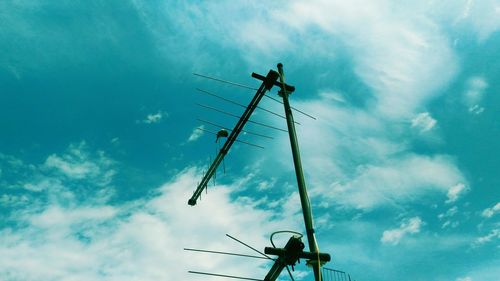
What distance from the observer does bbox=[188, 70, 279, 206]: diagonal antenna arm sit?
32.5 feet

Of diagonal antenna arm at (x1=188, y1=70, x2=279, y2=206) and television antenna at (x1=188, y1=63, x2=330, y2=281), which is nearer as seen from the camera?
television antenna at (x1=188, y1=63, x2=330, y2=281)

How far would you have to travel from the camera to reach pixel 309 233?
6.36m

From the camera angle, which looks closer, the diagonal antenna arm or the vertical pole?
the vertical pole

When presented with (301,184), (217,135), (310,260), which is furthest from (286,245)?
(217,135)

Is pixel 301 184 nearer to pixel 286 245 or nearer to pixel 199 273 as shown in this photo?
pixel 286 245

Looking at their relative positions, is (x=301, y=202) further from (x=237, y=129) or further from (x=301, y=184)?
(x=237, y=129)

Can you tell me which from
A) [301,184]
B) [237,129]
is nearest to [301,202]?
[301,184]

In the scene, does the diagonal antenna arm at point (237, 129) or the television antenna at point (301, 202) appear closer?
the television antenna at point (301, 202)

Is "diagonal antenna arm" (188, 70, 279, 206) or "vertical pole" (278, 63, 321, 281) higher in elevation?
"diagonal antenna arm" (188, 70, 279, 206)

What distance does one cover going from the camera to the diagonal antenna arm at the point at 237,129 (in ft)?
32.5

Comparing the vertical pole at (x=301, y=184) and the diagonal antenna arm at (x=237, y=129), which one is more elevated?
the diagonal antenna arm at (x=237, y=129)

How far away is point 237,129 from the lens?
12.2 metres

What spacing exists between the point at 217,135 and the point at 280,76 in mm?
4154

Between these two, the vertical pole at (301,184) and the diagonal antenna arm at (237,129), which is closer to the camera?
the vertical pole at (301,184)
